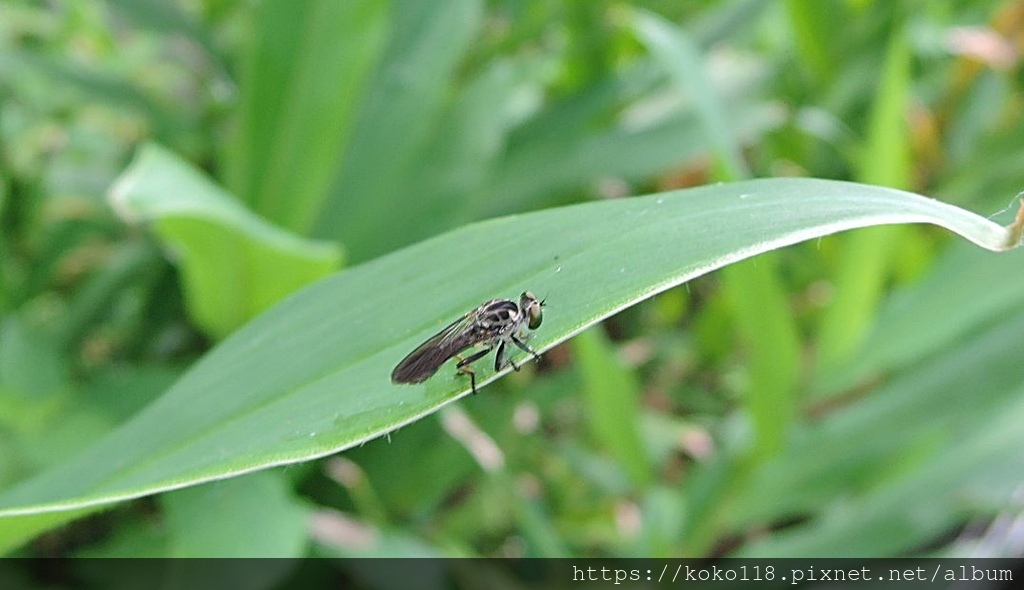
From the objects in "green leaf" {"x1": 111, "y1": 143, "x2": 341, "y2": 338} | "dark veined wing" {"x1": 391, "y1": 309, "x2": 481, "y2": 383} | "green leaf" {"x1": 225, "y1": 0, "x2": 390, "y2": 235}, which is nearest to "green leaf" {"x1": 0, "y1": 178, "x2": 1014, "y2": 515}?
"dark veined wing" {"x1": 391, "y1": 309, "x2": 481, "y2": 383}

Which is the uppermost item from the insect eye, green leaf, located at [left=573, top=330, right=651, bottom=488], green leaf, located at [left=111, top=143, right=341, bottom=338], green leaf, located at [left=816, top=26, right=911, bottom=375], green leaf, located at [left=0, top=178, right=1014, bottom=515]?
green leaf, located at [left=816, top=26, right=911, bottom=375]

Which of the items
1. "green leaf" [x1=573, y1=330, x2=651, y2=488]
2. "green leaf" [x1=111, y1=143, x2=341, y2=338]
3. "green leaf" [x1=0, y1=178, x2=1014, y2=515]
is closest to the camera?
"green leaf" [x1=0, y1=178, x2=1014, y2=515]

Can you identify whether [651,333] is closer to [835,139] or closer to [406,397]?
[835,139]

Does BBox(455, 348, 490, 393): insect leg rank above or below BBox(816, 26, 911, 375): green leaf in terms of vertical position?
below

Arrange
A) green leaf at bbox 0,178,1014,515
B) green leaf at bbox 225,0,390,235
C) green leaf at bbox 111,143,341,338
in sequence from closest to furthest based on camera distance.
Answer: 1. green leaf at bbox 0,178,1014,515
2. green leaf at bbox 111,143,341,338
3. green leaf at bbox 225,0,390,235

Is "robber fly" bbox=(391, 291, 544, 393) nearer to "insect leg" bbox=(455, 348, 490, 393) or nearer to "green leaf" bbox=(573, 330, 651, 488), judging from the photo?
"insect leg" bbox=(455, 348, 490, 393)

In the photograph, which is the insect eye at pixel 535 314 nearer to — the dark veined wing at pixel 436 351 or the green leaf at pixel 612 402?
the dark veined wing at pixel 436 351

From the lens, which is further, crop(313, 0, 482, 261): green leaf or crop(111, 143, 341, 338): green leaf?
crop(313, 0, 482, 261): green leaf

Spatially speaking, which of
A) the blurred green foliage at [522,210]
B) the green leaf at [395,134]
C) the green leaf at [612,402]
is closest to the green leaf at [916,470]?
the blurred green foliage at [522,210]
